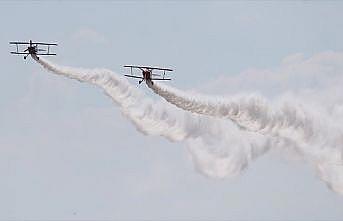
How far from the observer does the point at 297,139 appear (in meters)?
100

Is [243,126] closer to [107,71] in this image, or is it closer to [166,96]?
[166,96]

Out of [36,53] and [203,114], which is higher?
[36,53]

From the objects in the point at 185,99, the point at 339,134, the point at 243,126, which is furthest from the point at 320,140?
the point at 185,99

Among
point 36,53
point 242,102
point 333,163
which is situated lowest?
point 333,163

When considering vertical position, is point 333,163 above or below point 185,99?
below

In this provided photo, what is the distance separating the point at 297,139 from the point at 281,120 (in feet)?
9.52

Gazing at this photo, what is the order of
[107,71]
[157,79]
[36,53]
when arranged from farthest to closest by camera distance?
[36,53] → [107,71] → [157,79]

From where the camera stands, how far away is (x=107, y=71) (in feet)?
361

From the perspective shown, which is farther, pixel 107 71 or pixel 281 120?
pixel 107 71

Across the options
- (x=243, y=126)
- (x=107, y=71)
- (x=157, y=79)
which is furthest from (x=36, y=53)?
(x=243, y=126)

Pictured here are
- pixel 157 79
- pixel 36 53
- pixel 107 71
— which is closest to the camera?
pixel 157 79

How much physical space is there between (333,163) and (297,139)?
16.6 feet

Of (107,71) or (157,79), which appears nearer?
(157,79)

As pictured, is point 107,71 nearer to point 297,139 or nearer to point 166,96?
point 166,96
